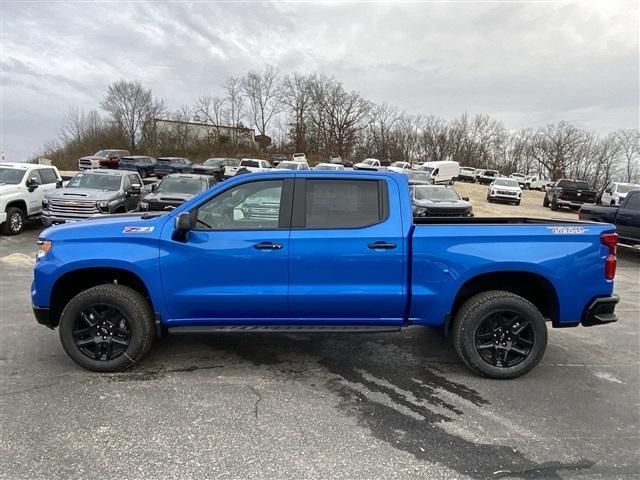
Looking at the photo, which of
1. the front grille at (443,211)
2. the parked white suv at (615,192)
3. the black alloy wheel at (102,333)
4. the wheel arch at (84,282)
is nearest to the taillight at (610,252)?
the wheel arch at (84,282)

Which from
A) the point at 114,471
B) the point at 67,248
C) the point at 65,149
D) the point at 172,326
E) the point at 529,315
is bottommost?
the point at 114,471

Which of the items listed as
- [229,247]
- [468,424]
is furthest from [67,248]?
[468,424]

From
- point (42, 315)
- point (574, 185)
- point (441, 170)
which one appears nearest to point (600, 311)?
point (42, 315)

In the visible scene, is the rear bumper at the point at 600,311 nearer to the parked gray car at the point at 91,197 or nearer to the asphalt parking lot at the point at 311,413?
the asphalt parking lot at the point at 311,413

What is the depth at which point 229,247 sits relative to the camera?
400 cm

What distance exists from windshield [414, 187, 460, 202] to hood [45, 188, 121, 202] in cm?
998

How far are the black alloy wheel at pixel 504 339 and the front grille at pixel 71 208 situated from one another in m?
10.6

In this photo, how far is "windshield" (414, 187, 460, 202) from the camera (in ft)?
53.5

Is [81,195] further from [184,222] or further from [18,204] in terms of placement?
[184,222]

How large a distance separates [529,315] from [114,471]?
3.50m

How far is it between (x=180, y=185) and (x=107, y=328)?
30.9ft

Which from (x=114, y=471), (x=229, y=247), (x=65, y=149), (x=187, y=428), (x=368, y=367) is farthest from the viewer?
(x=65, y=149)

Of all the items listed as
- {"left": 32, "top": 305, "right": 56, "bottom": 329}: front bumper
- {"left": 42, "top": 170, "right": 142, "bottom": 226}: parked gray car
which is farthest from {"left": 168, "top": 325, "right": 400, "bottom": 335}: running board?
{"left": 42, "top": 170, "right": 142, "bottom": 226}: parked gray car

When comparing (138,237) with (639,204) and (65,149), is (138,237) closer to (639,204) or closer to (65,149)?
(639,204)
